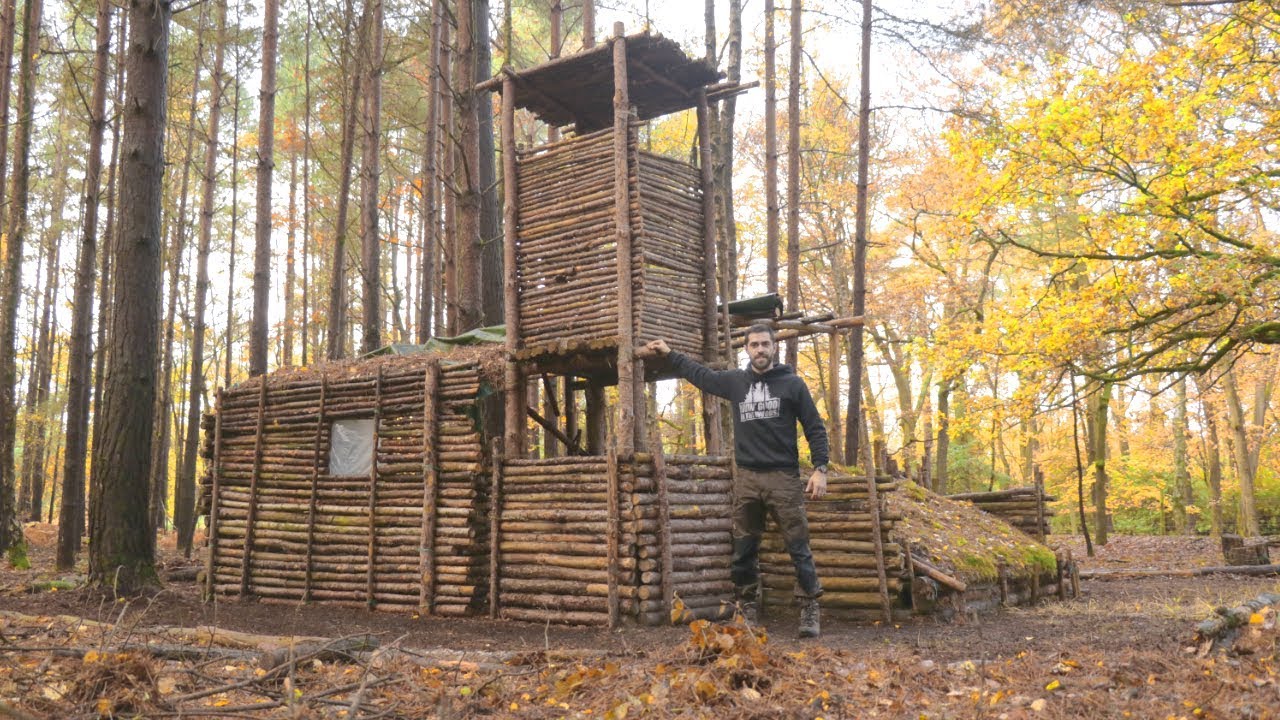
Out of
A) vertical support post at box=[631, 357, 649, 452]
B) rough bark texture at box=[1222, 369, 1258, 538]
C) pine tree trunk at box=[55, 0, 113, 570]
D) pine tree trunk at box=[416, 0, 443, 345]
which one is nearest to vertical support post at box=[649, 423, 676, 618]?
vertical support post at box=[631, 357, 649, 452]

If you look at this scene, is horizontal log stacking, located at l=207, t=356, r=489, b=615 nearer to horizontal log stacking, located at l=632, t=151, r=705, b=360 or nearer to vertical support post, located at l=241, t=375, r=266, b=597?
vertical support post, located at l=241, t=375, r=266, b=597

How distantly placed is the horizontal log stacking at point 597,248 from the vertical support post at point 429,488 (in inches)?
45.7

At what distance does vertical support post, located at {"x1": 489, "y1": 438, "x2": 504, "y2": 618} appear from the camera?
9.05 meters

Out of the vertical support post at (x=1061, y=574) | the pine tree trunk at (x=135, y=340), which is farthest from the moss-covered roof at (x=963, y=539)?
the pine tree trunk at (x=135, y=340)

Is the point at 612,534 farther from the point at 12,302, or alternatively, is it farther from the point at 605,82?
the point at 12,302

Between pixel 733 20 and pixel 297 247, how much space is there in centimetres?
1888

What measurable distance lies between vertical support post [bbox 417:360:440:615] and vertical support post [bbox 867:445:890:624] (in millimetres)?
4613

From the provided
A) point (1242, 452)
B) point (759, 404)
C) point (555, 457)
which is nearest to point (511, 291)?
point (555, 457)

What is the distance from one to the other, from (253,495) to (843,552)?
7.23m

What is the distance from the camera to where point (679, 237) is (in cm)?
980

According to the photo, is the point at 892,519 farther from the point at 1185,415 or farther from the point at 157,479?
the point at 1185,415

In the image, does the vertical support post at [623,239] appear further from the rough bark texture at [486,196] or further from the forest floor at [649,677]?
the rough bark texture at [486,196]

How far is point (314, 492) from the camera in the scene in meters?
10.7

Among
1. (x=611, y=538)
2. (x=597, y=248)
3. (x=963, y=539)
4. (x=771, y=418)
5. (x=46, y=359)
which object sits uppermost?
(x=46, y=359)
